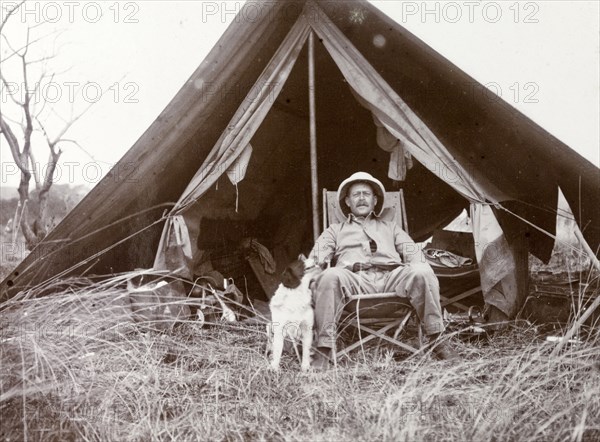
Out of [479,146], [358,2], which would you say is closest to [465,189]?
[479,146]

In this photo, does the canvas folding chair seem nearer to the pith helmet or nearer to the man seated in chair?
the man seated in chair

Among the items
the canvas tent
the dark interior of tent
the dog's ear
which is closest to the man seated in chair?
the dog's ear

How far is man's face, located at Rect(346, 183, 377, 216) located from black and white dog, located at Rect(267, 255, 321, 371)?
3.43 ft

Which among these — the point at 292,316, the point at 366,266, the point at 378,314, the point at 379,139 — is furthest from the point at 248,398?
the point at 379,139

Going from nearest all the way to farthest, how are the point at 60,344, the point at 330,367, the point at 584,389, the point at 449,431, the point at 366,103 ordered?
the point at 449,431
the point at 584,389
the point at 60,344
the point at 330,367
the point at 366,103

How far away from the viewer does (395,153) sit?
442 cm

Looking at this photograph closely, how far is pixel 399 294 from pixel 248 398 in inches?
48.7

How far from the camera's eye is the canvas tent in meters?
3.73

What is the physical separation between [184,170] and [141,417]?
2.34 metres

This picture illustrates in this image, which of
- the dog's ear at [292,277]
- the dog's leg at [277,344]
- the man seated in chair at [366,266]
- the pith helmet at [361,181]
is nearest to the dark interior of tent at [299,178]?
the pith helmet at [361,181]

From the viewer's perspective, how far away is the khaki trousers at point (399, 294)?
3.16 meters

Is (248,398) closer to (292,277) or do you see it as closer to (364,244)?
(292,277)

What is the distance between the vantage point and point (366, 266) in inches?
147

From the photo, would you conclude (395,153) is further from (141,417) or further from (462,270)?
(141,417)
